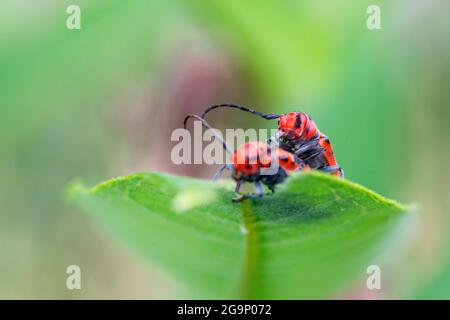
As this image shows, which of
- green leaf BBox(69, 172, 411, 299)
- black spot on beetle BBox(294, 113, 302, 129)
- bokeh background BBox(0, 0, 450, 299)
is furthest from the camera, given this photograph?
bokeh background BBox(0, 0, 450, 299)

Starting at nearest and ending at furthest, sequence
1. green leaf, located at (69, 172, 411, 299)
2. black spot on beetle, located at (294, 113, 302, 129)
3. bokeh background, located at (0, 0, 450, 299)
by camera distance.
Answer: green leaf, located at (69, 172, 411, 299) → black spot on beetle, located at (294, 113, 302, 129) → bokeh background, located at (0, 0, 450, 299)

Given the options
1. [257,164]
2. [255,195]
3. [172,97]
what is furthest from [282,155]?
[172,97]

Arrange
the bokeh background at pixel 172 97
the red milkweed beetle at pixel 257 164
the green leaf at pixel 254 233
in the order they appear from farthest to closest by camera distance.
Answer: the bokeh background at pixel 172 97 → the red milkweed beetle at pixel 257 164 → the green leaf at pixel 254 233

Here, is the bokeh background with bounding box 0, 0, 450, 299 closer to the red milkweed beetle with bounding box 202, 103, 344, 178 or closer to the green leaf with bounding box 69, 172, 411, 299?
the red milkweed beetle with bounding box 202, 103, 344, 178

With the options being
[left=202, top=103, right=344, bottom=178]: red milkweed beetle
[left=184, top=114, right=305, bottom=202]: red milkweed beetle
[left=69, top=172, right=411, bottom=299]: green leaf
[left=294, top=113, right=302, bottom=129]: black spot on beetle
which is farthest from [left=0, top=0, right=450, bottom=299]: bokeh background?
[left=69, top=172, right=411, bottom=299]: green leaf

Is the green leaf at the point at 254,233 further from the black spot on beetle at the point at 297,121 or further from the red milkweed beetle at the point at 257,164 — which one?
the black spot on beetle at the point at 297,121

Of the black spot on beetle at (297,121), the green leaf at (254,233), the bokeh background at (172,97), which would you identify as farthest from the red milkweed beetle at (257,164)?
the bokeh background at (172,97)
